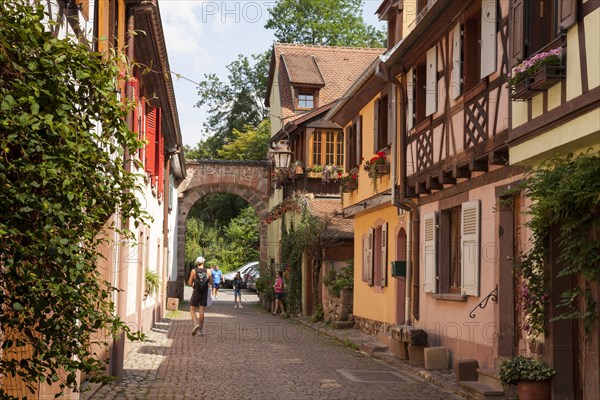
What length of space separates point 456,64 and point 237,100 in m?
47.2

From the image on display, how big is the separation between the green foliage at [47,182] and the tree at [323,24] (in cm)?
4729

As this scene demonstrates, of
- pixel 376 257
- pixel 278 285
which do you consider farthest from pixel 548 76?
pixel 278 285

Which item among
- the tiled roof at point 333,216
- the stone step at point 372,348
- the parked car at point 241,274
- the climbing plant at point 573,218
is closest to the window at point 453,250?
the stone step at point 372,348

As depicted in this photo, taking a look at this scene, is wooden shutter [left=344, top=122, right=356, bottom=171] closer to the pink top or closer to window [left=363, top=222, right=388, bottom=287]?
window [left=363, top=222, right=388, bottom=287]

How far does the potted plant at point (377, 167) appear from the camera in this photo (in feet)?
64.4

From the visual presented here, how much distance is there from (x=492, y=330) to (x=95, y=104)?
28.4 ft

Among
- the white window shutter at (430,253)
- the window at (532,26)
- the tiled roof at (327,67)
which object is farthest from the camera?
the tiled roof at (327,67)

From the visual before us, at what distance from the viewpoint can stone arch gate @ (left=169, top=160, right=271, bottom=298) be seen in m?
42.3

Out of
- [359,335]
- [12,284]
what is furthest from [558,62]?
[359,335]

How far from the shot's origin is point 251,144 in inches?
2184

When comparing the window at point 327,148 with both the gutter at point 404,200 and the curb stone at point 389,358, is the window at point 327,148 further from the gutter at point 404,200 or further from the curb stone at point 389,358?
the gutter at point 404,200

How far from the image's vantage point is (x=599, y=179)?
876cm

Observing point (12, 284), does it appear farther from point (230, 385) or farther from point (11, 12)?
point (230, 385)

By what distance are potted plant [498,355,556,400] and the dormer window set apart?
2856 cm
